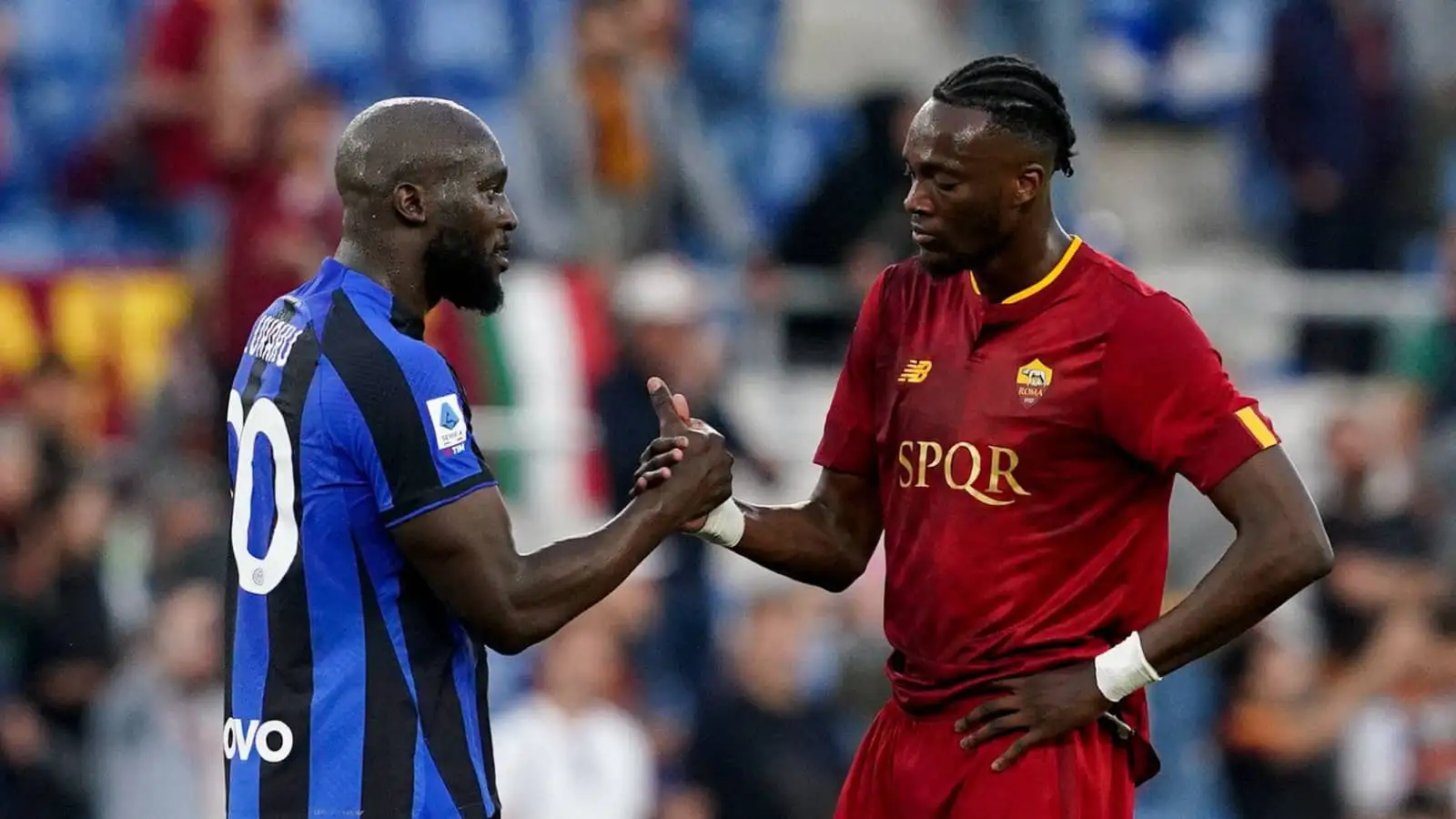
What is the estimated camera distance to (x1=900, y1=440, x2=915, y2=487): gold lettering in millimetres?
5109

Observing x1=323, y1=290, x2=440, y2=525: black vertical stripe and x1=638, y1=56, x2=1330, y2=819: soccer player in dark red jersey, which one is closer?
x1=323, y1=290, x2=440, y2=525: black vertical stripe

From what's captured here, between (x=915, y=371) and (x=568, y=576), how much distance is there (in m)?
0.94

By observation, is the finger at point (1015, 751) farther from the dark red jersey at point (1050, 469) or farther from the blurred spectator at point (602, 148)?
the blurred spectator at point (602, 148)

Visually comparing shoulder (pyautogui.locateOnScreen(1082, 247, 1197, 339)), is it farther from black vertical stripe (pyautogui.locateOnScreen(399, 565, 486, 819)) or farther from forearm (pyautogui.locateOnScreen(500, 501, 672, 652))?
black vertical stripe (pyautogui.locateOnScreen(399, 565, 486, 819))

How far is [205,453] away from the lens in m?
9.24

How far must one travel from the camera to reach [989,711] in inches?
194

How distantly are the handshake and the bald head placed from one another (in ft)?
2.33

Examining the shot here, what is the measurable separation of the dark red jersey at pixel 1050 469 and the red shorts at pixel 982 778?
8cm

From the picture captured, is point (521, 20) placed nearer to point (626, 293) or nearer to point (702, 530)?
point (626, 293)

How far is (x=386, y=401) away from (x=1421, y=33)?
36.9 feet

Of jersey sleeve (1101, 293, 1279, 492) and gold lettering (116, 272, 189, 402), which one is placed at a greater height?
gold lettering (116, 272, 189, 402)

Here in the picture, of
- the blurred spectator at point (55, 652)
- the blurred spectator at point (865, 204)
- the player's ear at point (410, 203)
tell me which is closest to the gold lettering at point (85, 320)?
the blurred spectator at point (55, 652)

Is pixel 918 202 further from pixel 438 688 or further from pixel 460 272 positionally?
pixel 438 688

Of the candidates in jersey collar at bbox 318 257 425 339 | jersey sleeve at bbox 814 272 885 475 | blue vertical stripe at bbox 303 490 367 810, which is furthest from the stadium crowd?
jersey collar at bbox 318 257 425 339
